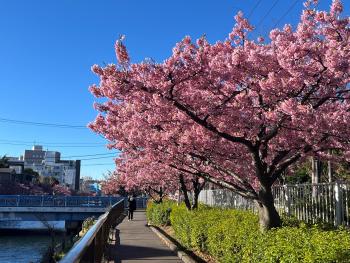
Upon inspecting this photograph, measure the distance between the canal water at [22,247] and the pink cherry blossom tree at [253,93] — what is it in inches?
934

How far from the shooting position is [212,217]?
12680mm

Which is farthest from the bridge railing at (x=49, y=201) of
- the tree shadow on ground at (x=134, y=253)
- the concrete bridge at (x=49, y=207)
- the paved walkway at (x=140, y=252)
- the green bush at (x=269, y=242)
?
the green bush at (x=269, y=242)

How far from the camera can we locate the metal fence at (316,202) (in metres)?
10.0

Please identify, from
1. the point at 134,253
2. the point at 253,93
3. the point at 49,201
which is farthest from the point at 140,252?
the point at 49,201

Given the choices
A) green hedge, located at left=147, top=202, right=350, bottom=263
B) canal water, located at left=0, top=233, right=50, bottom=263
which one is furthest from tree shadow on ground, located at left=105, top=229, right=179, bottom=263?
canal water, located at left=0, top=233, right=50, bottom=263

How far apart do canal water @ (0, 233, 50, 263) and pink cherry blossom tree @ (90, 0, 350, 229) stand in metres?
23.7

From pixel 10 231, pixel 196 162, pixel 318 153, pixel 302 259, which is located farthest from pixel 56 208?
pixel 302 259

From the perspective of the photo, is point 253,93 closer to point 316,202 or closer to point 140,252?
point 316,202

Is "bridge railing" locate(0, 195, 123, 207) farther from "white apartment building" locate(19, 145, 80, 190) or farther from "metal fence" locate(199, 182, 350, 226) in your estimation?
"white apartment building" locate(19, 145, 80, 190)

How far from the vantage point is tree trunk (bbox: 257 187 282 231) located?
374 inches

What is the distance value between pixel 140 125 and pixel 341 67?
478 cm

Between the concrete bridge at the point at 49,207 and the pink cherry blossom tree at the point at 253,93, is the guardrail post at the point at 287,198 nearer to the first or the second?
the pink cherry blossom tree at the point at 253,93

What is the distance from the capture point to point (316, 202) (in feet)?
36.2

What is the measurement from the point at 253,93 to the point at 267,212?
2.49 m
